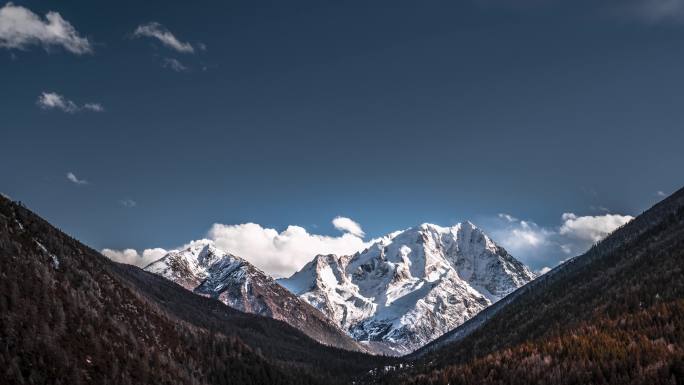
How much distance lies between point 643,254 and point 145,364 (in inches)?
4094

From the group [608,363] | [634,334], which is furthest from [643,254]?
[608,363]

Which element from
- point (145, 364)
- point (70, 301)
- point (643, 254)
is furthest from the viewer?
point (643, 254)

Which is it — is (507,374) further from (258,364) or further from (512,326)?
(258,364)

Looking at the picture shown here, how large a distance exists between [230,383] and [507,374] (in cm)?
10894

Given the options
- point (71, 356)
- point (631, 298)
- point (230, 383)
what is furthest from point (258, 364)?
point (631, 298)

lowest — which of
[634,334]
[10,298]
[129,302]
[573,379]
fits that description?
[573,379]

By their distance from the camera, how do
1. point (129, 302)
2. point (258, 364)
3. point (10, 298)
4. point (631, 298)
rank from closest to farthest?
1. point (10, 298)
2. point (631, 298)
3. point (129, 302)
4. point (258, 364)

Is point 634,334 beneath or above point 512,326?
beneath

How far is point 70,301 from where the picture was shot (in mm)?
77062

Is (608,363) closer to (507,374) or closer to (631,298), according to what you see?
(507,374)

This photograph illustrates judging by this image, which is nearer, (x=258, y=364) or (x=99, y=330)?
(x=99, y=330)

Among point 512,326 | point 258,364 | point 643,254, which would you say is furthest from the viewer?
point 258,364

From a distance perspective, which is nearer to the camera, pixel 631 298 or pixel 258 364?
pixel 631 298

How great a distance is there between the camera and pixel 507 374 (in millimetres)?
36625
